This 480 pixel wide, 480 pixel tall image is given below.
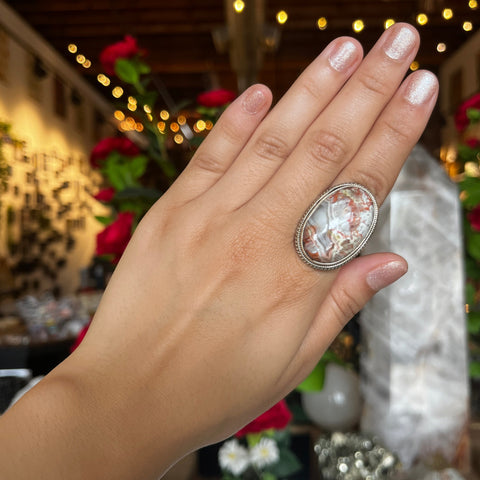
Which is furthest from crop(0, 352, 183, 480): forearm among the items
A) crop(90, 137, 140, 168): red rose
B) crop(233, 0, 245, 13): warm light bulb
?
crop(233, 0, 245, 13): warm light bulb

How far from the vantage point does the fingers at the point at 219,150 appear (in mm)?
599

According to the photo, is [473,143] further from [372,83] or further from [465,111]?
[372,83]

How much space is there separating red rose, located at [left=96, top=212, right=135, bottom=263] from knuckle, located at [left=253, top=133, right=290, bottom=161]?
356mm

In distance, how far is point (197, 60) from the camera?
6.31m

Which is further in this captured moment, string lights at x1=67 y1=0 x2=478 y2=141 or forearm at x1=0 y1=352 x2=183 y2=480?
string lights at x1=67 y1=0 x2=478 y2=141

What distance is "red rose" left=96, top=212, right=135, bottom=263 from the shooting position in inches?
33.9

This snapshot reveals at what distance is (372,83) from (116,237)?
48 cm

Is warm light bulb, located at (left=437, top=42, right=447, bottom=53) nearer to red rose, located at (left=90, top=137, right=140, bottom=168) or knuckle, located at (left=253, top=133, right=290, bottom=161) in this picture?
red rose, located at (left=90, top=137, right=140, bottom=168)

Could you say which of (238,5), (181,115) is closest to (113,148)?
(238,5)

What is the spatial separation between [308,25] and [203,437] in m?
5.49

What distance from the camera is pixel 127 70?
0.98 metres

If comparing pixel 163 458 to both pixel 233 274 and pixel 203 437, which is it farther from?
pixel 233 274

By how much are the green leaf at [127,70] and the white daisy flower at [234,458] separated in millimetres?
660

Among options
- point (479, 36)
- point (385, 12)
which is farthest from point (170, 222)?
point (479, 36)
